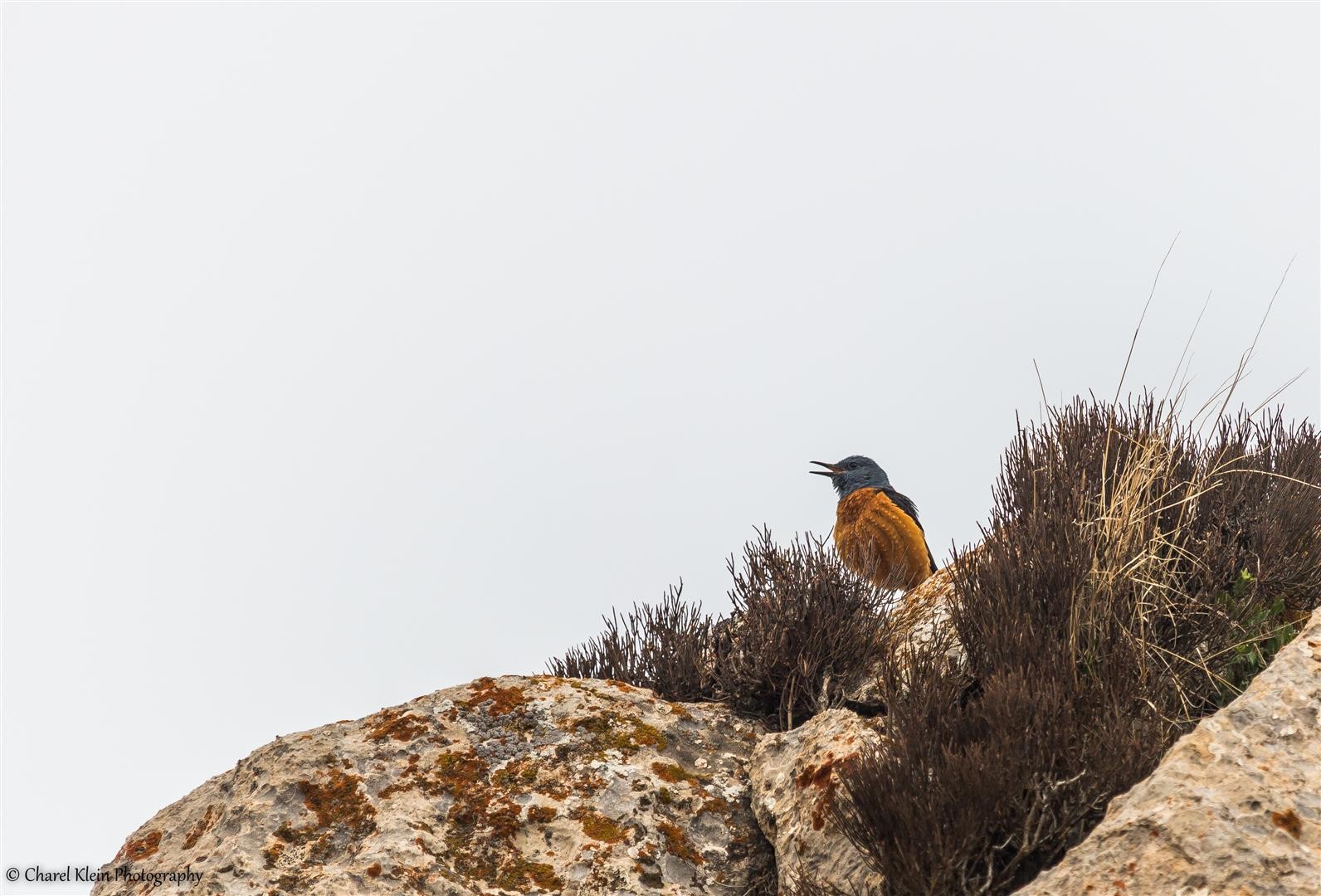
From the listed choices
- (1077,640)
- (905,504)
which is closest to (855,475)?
(905,504)

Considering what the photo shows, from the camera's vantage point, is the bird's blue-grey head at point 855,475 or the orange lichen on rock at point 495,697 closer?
the orange lichen on rock at point 495,697

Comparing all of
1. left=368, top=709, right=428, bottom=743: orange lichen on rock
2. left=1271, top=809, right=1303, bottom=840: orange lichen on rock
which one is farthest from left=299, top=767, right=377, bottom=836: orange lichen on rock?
left=1271, top=809, right=1303, bottom=840: orange lichen on rock

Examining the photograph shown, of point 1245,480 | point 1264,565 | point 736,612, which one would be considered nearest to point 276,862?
point 736,612

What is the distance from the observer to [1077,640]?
171 inches

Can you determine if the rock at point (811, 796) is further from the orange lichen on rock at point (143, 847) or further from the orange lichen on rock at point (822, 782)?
the orange lichen on rock at point (143, 847)

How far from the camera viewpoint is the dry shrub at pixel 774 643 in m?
5.34

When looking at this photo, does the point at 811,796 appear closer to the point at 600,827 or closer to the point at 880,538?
the point at 600,827

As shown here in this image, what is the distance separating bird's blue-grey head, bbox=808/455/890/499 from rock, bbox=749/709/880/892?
4.81m

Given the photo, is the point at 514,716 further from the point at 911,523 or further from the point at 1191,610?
the point at 911,523

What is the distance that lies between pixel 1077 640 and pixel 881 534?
13.4 feet

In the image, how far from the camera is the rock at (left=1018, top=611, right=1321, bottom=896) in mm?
3045

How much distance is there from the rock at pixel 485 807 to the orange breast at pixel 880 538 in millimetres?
3296

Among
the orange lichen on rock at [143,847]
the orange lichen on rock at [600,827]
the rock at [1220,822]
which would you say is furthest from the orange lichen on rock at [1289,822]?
the orange lichen on rock at [143,847]

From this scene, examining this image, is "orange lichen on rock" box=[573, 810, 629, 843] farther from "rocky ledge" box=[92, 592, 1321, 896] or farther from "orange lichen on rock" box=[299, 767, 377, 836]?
"orange lichen on rock" box=[299, 767, 377, 836]
